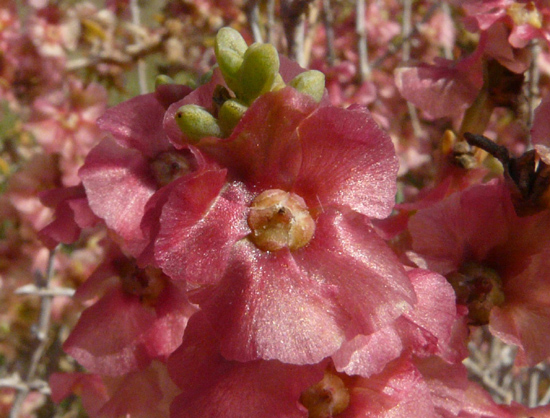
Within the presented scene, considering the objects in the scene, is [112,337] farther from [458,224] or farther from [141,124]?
[458,224]

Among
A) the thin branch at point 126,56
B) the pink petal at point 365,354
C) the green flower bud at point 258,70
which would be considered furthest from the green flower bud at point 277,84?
the thin branch at point 126,56

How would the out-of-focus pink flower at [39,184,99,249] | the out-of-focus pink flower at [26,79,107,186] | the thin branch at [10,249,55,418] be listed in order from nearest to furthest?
the out-of-focus pink flower at [39,184,99,249], the thin branch at [10,249,55,418], the out-of-focus pink flower at [26,79,107,186]

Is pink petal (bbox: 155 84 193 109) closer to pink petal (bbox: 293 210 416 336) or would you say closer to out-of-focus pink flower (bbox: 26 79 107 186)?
pink petal (bbox: 293 210 416 336)

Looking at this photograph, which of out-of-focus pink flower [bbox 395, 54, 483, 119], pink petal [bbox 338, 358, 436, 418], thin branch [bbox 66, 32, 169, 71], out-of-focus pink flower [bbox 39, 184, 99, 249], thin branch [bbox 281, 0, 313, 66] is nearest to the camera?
pink petal [bbox 338, 358, 436, 418]

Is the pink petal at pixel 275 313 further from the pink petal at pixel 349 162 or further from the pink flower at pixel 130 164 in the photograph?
the pink flower at pixel 130 164

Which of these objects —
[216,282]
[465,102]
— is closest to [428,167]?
[465,102]

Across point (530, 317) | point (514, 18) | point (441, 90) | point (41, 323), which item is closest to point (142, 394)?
point (530, 317)

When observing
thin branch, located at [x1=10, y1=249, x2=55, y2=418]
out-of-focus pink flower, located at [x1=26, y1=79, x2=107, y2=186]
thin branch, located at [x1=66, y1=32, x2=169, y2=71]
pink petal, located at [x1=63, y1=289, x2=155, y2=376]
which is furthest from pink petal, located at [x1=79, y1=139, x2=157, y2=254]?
thin branch, located at [x1=66, y1=32, x2=169, y2=71]
